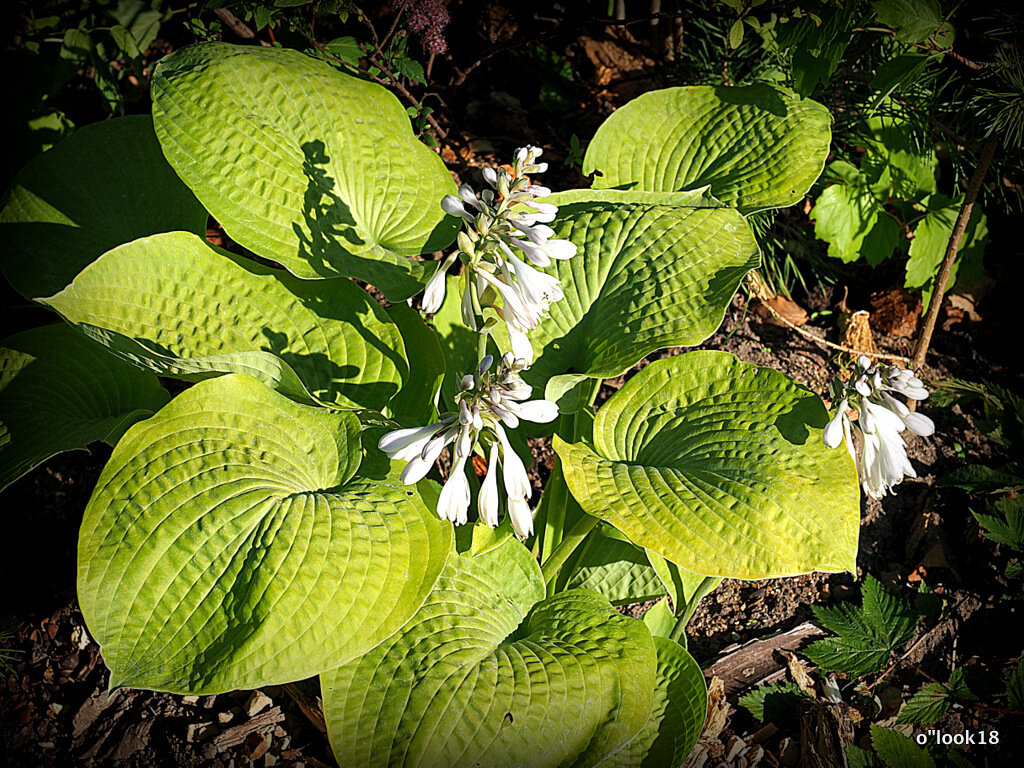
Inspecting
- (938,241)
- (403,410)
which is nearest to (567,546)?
(403,410)

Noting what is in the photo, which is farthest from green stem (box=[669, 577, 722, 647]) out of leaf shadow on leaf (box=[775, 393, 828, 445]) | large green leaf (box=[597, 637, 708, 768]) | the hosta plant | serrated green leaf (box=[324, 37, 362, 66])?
serrated green leaf (box=[324, 37, 362, 66])

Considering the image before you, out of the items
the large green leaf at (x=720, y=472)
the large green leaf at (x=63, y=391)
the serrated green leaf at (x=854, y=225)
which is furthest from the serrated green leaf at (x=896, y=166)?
the large green leaf at (x=63, y=391)

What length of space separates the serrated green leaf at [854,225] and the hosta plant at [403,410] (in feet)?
1.76

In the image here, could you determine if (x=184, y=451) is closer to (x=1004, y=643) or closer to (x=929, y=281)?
(x=1004, y=643)

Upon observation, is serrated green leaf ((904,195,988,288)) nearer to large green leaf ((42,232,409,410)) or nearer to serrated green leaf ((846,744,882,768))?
serrated green leaf ((846,744,882,768))

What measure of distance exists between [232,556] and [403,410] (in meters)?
0.60

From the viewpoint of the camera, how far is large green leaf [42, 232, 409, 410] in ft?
4.55

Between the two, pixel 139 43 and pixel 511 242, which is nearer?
pixel 511 242

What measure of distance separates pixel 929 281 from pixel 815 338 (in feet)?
1.52

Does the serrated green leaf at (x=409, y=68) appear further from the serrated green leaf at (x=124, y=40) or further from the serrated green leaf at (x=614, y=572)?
the serrated green leaf at (x=614, y=572)

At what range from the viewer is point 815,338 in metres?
2.37

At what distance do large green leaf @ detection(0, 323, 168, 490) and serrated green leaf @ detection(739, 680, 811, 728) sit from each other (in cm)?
149

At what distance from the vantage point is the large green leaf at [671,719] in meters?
1.37

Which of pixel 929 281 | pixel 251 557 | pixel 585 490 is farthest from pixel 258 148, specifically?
pixel 929 281
